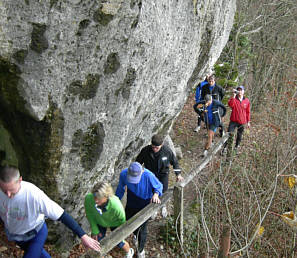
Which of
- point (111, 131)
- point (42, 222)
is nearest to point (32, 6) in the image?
point (111, 131)

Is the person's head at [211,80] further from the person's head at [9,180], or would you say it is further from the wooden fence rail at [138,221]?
the person's head at [9,180]

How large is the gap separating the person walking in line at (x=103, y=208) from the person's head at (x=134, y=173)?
17.2 inches

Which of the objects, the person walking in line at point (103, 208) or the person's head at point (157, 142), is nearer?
the person walking in line at point (103, 208)

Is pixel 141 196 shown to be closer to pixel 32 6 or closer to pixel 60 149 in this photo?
pixel 60 149

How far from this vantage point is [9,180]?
2891mm

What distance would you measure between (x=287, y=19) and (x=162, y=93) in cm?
1182

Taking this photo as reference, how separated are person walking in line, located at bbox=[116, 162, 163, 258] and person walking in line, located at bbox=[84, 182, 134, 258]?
48cm

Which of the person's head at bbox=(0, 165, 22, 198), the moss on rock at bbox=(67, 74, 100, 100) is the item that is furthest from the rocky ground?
the moss on rock at bbox=(67, 74, 100, 100)

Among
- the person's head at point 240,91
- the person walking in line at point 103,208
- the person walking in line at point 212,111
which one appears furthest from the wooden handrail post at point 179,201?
the person's head at point 240,91

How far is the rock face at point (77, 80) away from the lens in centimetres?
351

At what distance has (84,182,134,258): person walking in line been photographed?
3.62 m

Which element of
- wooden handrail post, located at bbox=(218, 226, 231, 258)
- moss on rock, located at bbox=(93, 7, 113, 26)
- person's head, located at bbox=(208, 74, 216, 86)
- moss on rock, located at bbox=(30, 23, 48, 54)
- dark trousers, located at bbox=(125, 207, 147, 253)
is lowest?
dark trousers, located at bbox=(125, 207, 147, 253)

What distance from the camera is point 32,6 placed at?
3.36 metres

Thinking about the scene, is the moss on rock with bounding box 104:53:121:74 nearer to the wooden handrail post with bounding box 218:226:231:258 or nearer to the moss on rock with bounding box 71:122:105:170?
the moss on rock with bounding box 71:122:105:170
